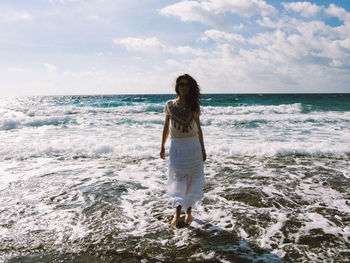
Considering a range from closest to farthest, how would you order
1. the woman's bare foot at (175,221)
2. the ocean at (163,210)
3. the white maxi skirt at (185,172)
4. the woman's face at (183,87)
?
the ocean at (163,210), the woman's face at (183,87), the white maxi skirt at (185,172), the woman's bare foot at (175,221)

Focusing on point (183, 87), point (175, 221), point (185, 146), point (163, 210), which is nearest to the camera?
point (183, 87)

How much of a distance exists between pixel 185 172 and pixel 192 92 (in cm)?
115

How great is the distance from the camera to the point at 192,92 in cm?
323

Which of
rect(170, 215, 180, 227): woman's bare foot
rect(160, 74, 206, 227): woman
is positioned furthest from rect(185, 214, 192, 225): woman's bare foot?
rect(170, 215, 180, 227): woman's bare foot

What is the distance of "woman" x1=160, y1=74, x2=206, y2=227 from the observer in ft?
10.6

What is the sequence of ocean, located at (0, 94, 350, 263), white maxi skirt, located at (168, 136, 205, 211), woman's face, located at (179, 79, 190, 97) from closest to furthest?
ocean, located at (0, 94, 350, 263), woman's face, located at (179, 79, 190, 97), white maxi skirt, located at (168, 136, 205, 211)

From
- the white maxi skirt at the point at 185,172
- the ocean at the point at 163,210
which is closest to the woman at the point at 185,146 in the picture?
the white maxi skirt at the point at 185,172

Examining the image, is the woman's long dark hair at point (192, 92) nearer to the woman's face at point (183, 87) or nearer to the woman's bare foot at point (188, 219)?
the woman's face at point (183, 87)

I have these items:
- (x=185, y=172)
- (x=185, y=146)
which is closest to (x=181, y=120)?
(x=185, y=146)

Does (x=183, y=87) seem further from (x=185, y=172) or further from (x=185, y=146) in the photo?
(x=185, y=172)

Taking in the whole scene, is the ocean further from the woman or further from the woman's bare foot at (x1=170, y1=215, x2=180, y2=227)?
the woman

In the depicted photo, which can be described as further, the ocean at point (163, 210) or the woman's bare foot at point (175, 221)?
the woman's bare foot at point (175, 221)

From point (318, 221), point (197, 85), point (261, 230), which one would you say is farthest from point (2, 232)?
point (318, 221)

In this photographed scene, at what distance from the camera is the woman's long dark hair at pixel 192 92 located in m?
3.20
